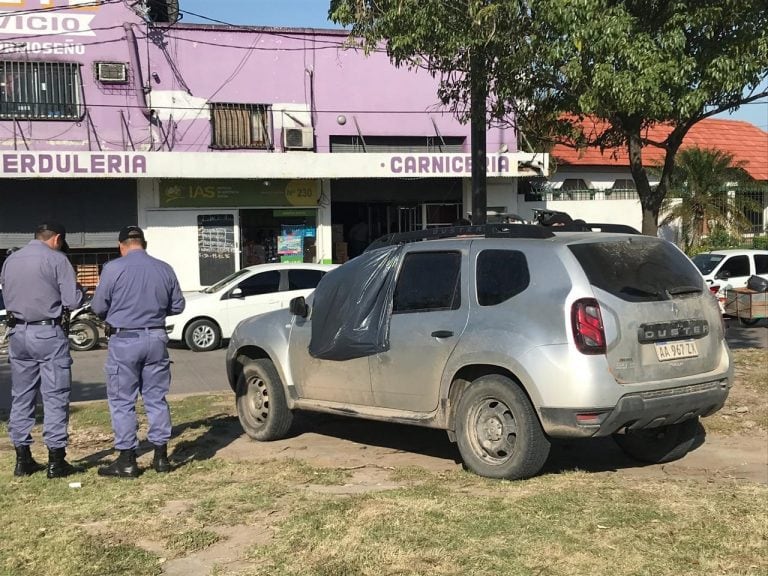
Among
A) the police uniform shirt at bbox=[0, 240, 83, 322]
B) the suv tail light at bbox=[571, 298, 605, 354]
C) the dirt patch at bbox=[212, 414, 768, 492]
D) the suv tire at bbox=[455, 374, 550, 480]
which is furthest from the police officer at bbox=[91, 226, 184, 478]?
the suv tail light at bbox=[571, 298, 605, 354]

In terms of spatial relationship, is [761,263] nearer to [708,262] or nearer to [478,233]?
[708,262]

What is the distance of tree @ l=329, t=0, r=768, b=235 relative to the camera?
7.26m

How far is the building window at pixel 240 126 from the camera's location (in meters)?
20.4

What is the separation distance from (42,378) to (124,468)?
0.86m

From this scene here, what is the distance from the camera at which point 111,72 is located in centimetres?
1931

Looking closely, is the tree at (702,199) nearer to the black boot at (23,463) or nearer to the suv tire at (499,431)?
the suv tire at (499,431)

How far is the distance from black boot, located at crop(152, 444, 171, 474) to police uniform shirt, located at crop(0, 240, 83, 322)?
3.85 ft

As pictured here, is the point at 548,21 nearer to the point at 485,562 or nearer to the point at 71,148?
the point at 485,562

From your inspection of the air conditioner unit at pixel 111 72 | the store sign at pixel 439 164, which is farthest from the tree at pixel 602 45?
the air conditioner unit at pixel 111 72

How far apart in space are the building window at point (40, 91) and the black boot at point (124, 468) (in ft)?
51.2

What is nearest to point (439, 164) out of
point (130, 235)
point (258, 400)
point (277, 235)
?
point (277, 235)

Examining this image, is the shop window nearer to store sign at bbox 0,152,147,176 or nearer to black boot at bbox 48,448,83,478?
black boot at bbox 48,448,83,478

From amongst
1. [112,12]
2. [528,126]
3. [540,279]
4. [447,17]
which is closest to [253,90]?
[112,12]

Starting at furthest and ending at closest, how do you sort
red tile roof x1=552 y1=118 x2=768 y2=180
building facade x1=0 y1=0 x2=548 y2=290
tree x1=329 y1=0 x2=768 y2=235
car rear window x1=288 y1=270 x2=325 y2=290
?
1. red tile roof x1=552 y1=118 x2=768 y2=180
2. building facade x1=0 y1=0 x2=548 y2=290
3. car rear window x1=288 y1=270 x2=325 y2=290
4. tree x1=329 y1=0 x2=768 y2=235
